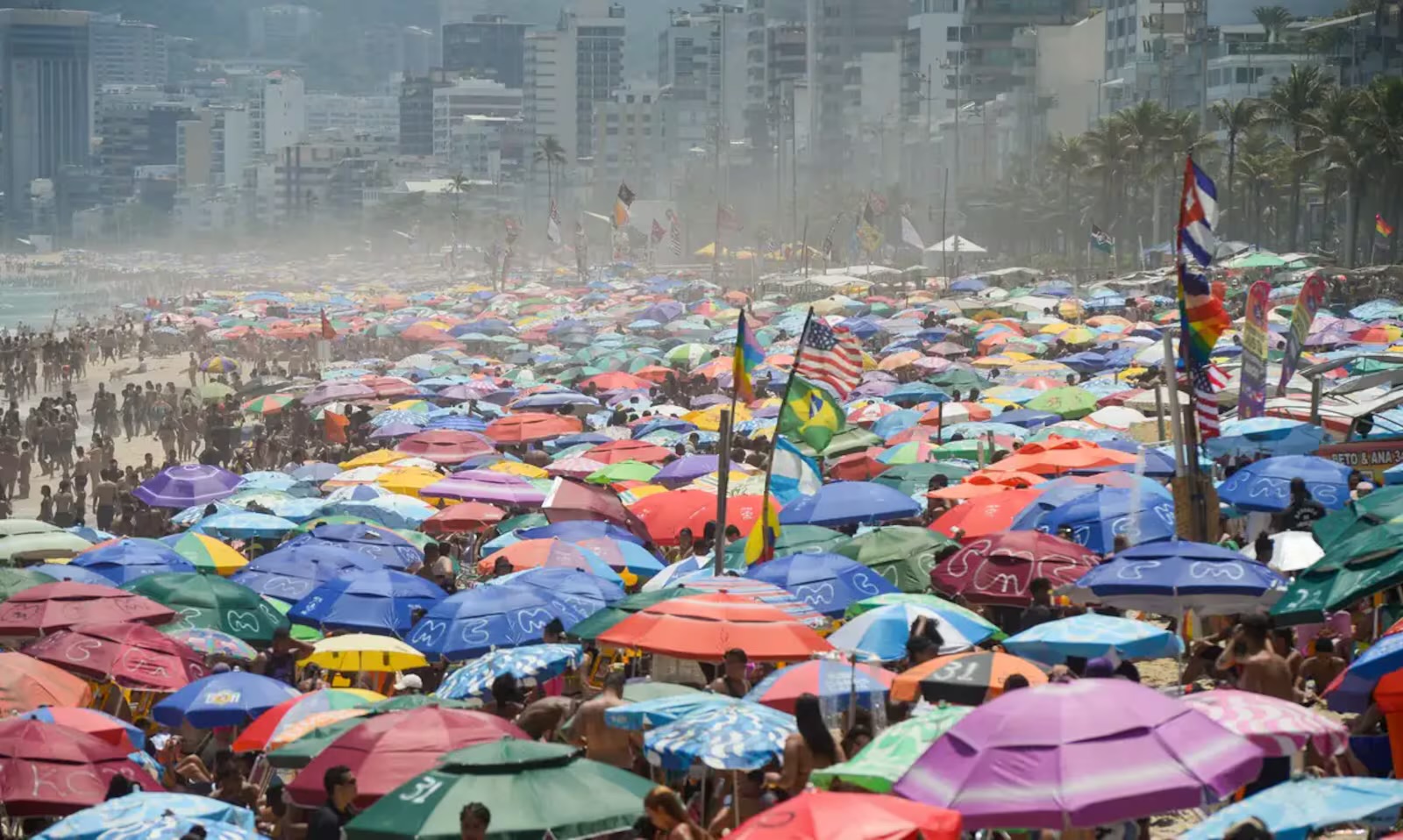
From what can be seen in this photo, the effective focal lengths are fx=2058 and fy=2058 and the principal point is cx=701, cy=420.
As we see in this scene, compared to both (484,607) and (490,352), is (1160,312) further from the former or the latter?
(484,607)

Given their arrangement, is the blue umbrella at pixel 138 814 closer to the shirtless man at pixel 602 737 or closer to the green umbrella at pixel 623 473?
the shirtless man at pixel 602 737

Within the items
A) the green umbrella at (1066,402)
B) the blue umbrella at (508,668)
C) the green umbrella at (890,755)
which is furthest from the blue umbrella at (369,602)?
the green umbrella at (1066,402)

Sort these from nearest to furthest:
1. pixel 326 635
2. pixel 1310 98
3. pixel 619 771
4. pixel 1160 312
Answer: pixel 619 771
pixel 326 635
pixel 1160 312
pixel 1310 98

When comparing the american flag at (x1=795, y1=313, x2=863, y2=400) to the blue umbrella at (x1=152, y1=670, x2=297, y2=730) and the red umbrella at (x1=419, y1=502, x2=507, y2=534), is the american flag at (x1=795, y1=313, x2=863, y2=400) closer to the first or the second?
the red umbrella at (x1=419, y1=502, x2=507, y2=534)

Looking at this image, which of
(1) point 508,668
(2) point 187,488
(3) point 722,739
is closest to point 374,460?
(2) point 187,488

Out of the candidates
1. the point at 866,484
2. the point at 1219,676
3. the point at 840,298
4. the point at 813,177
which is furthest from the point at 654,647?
the point at 813,177

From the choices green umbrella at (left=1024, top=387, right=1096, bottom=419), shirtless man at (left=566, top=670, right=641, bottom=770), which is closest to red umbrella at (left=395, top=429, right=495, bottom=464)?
green umbrella at (left=1024, top=387, right=1096, bottom=419)
